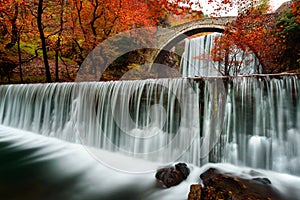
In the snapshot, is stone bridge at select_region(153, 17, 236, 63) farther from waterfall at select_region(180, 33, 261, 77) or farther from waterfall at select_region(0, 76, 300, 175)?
waterfall at select_region(0, 76, 300, 175)

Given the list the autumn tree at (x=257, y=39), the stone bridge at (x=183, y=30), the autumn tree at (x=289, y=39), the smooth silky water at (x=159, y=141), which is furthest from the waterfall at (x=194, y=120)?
the stone bridge at (x=183, y=30)

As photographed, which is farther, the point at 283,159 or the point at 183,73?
the point at 183,73

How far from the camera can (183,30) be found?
16.9 metres

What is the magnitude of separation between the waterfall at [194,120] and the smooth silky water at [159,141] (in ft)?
0.07

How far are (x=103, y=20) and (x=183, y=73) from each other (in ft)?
26.6

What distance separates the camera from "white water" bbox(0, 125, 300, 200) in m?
3.60

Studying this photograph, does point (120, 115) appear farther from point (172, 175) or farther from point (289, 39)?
point (289, 39)

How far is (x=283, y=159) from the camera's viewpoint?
3941 millimetres

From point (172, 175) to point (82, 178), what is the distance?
7.03 feet

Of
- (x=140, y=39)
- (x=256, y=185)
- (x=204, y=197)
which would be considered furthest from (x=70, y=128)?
(x=140, y=39)

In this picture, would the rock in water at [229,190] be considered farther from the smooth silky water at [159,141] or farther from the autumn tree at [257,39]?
the autumn tree at [257,39]

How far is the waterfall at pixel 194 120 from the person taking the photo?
402 centimetres

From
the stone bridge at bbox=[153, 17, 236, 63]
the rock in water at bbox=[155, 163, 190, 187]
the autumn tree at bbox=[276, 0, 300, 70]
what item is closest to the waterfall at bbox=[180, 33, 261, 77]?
the stone bridge at bbox=[153, 17, 236, 63]

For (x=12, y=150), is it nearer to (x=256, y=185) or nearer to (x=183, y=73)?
(x=256, y=185)
